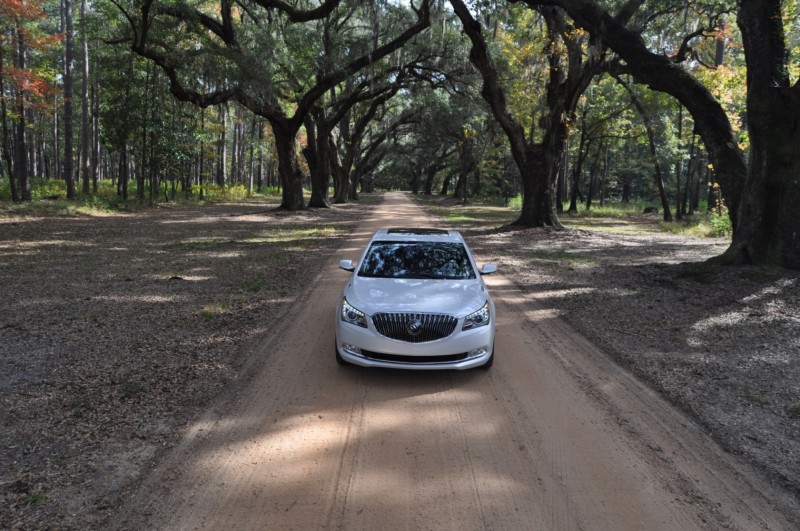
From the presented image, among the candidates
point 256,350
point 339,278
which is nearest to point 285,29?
point 339,278

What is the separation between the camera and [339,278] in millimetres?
10445

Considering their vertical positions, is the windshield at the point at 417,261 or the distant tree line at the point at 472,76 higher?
the distant tree line at the point at 472,76

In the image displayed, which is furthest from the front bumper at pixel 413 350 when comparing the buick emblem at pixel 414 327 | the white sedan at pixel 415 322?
the buick emblem at pixel 414 327

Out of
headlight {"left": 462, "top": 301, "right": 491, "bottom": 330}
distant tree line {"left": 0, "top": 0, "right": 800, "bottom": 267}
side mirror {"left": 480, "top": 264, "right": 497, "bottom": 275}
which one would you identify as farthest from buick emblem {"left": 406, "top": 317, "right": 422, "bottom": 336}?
distant tree line {"left": 0, "top": 0, "right": 800, "bottom": 267}

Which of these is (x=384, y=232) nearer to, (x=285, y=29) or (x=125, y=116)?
(x=285, y=29)

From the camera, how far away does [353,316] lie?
5.18m

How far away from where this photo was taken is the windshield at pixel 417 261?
6.03m

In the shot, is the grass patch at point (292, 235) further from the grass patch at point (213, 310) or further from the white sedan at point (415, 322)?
the white sedan at point (415, 322)

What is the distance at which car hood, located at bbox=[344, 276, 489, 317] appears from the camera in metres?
5.10

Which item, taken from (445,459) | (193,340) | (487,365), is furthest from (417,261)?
(193,340)

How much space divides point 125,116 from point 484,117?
22120mm

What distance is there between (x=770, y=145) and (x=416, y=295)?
8.29m

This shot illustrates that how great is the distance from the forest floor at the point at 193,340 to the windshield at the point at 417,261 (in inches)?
73.5

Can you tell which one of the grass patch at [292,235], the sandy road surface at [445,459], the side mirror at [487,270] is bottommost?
the sandy road surface at [445,459]
